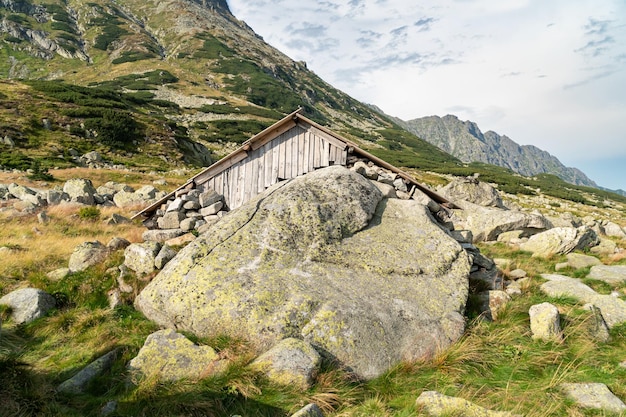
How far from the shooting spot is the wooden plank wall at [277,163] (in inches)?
484

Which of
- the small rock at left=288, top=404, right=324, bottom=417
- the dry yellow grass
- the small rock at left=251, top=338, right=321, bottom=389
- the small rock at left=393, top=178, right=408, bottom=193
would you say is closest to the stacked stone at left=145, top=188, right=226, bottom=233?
the dry yellow grass

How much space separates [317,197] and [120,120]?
5086 centimetres

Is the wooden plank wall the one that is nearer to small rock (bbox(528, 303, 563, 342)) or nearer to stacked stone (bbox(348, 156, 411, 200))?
stacked stone (bbox(348, 156, 411, 200))

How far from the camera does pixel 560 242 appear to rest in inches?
567

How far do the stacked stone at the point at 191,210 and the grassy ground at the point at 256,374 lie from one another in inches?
156

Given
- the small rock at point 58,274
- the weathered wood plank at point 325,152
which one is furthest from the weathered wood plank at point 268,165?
the small rock at point 58,274

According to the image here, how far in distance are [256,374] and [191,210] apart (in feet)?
30.2

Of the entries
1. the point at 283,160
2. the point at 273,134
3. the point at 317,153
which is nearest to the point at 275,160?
the point at 283,160

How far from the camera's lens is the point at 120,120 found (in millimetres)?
49062

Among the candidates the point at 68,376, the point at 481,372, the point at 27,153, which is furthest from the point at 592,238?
the point at 27,153

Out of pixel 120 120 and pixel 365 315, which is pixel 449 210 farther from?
pixel 120 120

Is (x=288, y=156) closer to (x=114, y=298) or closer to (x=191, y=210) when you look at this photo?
(x=191, y=210)

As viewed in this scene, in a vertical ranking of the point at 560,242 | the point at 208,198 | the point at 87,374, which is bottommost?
the point at 87,374

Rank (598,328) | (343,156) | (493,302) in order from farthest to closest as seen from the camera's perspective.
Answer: (343,156) < (493,302) < (598,328)
